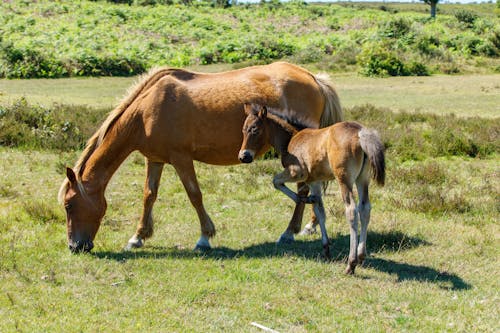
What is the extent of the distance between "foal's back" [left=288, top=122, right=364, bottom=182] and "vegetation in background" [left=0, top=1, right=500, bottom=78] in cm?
2608

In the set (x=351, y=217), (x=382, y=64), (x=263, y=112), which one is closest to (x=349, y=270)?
(x=351, y=217)

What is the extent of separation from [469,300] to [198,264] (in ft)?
10.2

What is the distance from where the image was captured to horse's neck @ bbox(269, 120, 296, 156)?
8180 millimetres

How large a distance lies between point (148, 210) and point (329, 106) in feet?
10.6

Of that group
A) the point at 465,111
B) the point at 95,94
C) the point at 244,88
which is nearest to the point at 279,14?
the point at 95,94

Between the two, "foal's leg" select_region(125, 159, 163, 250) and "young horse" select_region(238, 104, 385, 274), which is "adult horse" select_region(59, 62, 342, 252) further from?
"young horse" select_region(238, 104, 385, 274)

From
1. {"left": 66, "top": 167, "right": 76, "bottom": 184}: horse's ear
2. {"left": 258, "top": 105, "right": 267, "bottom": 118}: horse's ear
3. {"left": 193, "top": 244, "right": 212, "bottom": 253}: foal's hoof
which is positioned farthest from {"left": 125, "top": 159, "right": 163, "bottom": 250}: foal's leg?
{"left": 258, "top": 105, "right": 267, "bottom": 118}: horse's ear

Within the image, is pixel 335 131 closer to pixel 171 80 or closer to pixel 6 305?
pixel 171 80

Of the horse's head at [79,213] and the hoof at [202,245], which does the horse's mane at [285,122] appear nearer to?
the hoof at [202,245]

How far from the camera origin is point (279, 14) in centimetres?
6319

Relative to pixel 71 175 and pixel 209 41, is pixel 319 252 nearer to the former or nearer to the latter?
pixel 71 175

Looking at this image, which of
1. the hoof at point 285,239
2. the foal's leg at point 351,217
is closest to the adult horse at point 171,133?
→ the hoof at point 285,239

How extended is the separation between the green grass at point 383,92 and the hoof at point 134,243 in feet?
41.5

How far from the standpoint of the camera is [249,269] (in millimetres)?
7141
